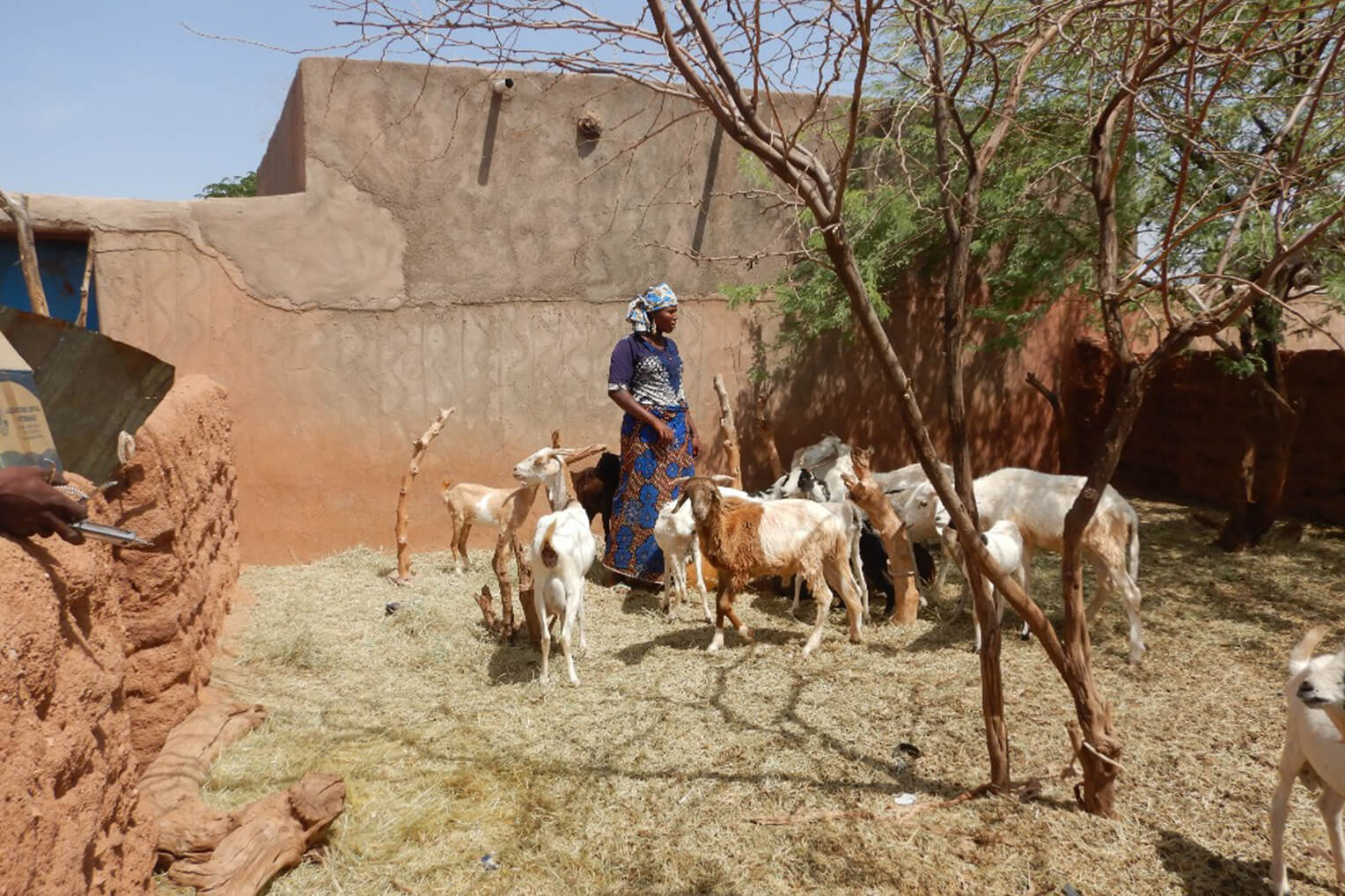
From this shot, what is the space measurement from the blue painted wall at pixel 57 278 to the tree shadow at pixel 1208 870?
8.34 metres

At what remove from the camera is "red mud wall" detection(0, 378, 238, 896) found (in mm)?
2166

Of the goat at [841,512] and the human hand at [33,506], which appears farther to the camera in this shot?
the goat at [841,512]

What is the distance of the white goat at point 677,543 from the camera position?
21.8 feet

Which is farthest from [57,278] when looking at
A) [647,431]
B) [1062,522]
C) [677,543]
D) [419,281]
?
[1062,522]

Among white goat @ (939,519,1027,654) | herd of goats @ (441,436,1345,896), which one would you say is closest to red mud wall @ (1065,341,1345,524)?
herd of goats @ (441,436,1345,896)

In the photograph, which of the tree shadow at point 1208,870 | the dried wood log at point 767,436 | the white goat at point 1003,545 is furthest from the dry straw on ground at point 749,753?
the dried wood log at point 767,436

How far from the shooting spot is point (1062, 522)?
579 centimetres

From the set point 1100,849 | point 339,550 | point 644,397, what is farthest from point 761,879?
point 339,550

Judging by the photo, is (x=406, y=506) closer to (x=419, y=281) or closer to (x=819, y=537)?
(x=419, y=281)

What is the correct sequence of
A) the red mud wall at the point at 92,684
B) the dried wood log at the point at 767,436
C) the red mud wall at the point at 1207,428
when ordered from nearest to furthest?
the red mud wall at the point at 92,684 < the dried wood log at the point at 767,436 < the red mud wall at the point at 1207,428

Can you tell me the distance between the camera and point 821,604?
610 centimetres

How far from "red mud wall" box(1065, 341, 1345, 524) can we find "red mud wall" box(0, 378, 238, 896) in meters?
9.49

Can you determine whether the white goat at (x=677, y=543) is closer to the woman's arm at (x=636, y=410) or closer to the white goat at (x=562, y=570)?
the woman's arm at (x=636, y=410)

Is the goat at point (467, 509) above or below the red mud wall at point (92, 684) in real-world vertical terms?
below
